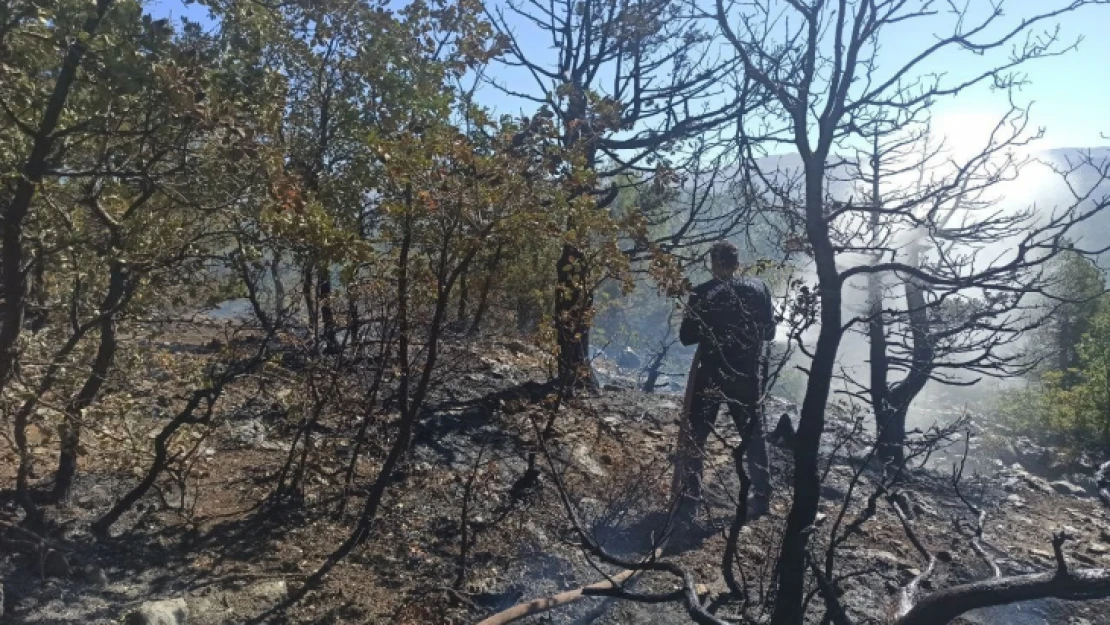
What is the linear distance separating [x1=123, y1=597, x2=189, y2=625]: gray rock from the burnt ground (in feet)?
0.35

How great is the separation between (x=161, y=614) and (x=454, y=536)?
71.1 inches

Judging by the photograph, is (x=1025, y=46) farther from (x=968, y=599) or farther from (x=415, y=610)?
(x=415, y=610)

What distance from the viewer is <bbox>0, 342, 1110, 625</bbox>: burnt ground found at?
3742 millimetres

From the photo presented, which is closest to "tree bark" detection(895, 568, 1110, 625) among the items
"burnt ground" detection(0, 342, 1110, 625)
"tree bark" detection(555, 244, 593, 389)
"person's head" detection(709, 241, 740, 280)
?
"burnt ground" detection(0, 342, 1110, 625)

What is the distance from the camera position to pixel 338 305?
514 cm

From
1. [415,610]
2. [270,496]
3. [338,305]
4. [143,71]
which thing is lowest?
[415,610]

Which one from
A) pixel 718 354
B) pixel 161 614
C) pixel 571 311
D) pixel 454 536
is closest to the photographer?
pixel 161 614

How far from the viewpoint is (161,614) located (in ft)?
10.8

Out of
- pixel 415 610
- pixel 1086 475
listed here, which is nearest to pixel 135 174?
pixel 415 610

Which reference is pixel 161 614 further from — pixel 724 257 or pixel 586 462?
pixel 724 257

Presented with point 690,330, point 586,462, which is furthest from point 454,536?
point 690,330

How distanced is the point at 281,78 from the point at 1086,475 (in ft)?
32.5

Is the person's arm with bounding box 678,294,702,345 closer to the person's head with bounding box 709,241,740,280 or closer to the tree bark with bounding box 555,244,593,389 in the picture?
the person's head with bounding box 709,241,740,280

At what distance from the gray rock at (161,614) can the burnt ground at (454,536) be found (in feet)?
0.35
